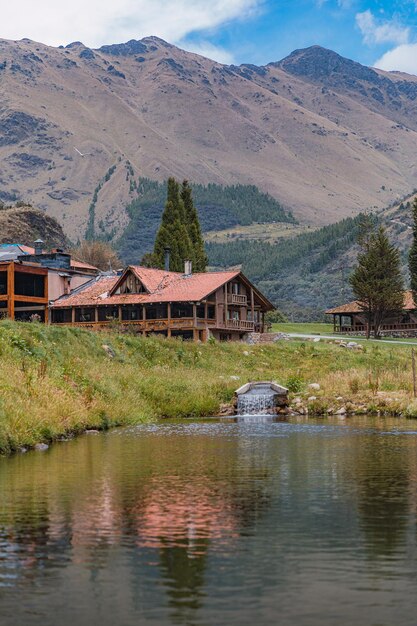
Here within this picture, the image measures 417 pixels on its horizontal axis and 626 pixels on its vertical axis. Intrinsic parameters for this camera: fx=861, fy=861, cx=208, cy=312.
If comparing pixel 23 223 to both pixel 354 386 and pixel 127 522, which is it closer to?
pixel 354 386

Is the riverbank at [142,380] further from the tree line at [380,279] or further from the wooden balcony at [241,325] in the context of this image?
the tree line at [380,279]

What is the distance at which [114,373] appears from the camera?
149 ft

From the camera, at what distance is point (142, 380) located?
1815 inches

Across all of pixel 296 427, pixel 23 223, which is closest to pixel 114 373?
pixel 296 427

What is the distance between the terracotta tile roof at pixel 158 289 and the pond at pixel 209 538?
54423 millimetres

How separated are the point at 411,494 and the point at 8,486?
378 inches

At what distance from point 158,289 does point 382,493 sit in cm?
6635

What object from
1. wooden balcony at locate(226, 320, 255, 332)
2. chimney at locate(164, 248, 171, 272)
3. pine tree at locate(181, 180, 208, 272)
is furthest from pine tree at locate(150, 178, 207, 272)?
wooden balcony at locate(226, 320, 255, 332)

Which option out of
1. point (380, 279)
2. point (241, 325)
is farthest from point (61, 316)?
point (380, 279)

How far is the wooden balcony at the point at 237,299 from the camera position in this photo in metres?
87.2

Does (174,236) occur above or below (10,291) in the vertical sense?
above

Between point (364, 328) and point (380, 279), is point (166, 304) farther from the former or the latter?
point (364, 328)

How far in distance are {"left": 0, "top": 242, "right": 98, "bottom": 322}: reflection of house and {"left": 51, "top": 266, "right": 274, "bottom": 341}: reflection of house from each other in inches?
75.5

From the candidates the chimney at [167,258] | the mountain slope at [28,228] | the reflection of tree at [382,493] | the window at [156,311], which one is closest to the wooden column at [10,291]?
the window at [156,311]
